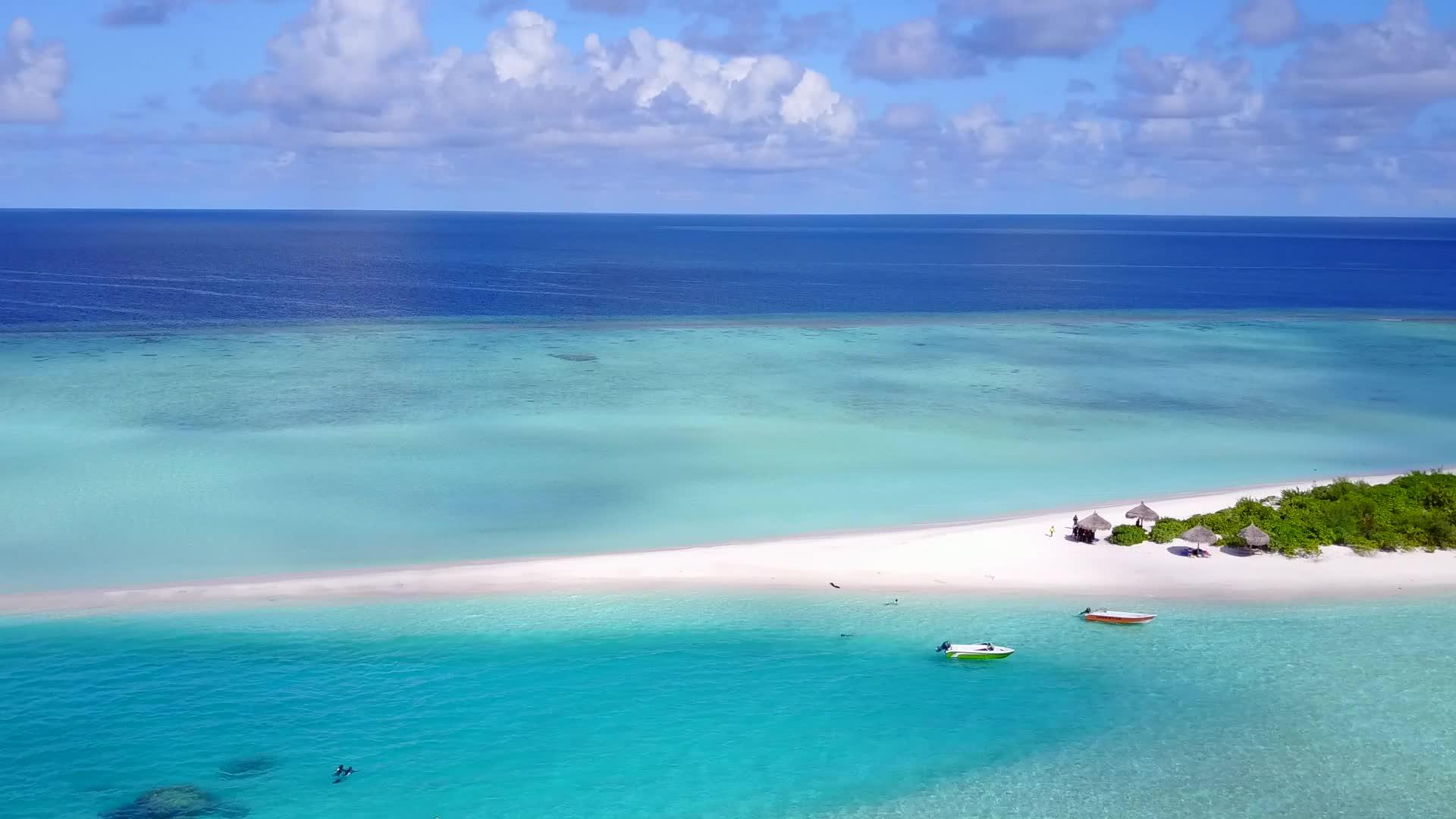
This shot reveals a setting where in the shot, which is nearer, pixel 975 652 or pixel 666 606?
pixel 975 652

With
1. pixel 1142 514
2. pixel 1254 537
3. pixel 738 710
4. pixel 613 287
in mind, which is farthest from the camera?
pixel 613 287

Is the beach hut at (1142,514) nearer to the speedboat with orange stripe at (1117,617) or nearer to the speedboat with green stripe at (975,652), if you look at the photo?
the speedboat with orange stripe at (1117,617)

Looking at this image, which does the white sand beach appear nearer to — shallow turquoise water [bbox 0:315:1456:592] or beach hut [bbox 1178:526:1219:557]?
beach hut [bbox 1178:526:1219:557]

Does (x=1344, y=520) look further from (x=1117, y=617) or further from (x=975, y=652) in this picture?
(x=975, y=652)

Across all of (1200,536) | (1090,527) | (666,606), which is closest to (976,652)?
(666,606)

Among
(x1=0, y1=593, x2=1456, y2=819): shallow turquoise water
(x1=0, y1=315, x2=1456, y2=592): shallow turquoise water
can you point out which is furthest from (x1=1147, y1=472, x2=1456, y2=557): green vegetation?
(x1=0, y1=315, x2=1456, y2=592): shallow turquoise water

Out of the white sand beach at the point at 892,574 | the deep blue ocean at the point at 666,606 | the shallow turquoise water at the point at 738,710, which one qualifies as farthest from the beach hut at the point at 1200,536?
the shallow turquoise water at the point at 738,710

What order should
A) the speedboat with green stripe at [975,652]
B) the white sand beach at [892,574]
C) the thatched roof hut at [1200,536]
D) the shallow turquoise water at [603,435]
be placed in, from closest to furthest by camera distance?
the speedboat with green stripe at [975,652], the white sand beach at [892,574], the thatched roof hut at [1200,536], the shallow turquoise water at [603,435]
